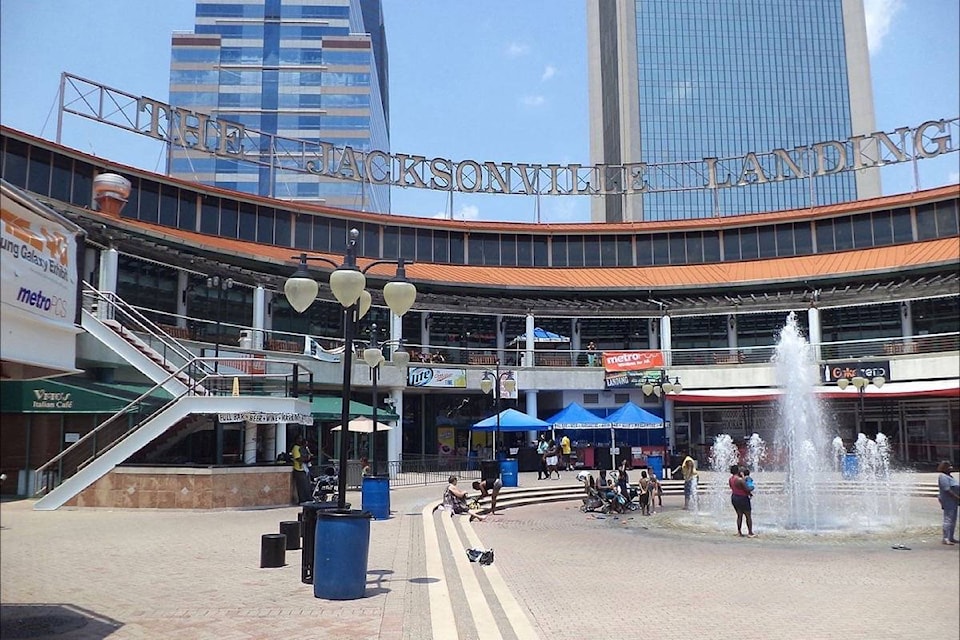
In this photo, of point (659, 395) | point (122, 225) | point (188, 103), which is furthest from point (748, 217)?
point (188, 103)

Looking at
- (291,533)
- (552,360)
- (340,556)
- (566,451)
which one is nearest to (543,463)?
(566,451)

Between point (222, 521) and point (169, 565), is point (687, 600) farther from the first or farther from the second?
point (222, 521)

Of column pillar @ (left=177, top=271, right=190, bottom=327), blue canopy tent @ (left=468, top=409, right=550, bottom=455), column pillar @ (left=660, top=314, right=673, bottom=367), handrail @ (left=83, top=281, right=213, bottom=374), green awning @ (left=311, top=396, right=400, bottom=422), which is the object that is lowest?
blue canopy tent @ (left=468, top=409, right=550, bottom=455)

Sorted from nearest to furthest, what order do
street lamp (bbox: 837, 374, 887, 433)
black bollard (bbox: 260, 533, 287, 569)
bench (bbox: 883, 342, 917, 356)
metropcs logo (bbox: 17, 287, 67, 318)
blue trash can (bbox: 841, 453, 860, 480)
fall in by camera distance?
metropcs logo (bbox: 17, 287, 67, 318)
black bollard (bbox: 260, 533, 287, 569)
blue trash can (bbox: 841, 453, 860, 480)
street lamp (bbox: 837, 374, 887, 433)
bench (bbox: 883, 342, 917, 356)

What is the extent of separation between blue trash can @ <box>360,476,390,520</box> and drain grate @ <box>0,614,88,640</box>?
381 inches

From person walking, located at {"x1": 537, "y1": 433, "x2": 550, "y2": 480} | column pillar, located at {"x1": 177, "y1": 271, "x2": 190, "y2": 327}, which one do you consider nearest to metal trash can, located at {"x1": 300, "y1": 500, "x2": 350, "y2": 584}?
person walking, located at {"x1": 537, "y1": 433, "x2": 550, "y2": 480}

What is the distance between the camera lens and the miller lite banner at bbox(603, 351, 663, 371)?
38406 mm

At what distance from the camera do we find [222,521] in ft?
56.2

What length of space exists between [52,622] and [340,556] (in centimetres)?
301

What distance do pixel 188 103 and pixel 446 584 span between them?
109409 millimetres

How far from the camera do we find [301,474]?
20.7 meters

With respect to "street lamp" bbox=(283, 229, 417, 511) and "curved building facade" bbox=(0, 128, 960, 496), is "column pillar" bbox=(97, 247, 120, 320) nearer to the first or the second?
"curved building facade" bbox=(0, 128, 960, 496)

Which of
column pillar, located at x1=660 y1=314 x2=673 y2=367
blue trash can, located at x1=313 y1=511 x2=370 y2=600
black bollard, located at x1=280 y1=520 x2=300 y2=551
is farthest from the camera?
column pillar, located at x1=660 y1=314 x2=673 y2=367

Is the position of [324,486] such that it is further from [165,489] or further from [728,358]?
[728,358]
